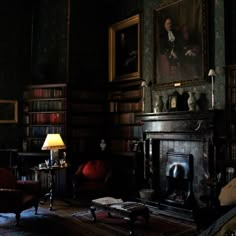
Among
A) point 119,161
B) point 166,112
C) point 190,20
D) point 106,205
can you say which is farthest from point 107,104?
point 106,205

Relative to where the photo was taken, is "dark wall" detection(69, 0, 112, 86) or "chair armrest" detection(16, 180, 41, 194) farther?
"dark wall" detection(69, 0, 112, 86)

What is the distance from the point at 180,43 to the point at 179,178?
241 cm

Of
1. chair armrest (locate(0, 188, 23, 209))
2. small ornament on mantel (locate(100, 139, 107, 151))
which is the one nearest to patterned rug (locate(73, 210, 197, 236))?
chair armrest (locate(0, 188, 23, 209))

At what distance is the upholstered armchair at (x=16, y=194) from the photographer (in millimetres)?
4664

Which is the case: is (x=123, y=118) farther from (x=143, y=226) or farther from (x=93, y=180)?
(x=143, y=226)

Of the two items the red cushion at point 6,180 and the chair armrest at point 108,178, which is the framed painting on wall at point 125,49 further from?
the red cushion at point 6,180

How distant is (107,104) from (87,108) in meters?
0.51

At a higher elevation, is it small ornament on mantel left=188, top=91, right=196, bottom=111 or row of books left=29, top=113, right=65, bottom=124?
small ornament on mantel left=188, top=91, right=196, bottom=111

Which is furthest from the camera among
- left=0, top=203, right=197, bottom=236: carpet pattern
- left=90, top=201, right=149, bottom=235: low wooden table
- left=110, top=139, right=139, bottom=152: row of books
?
left=110, top=139, right=139, bottom=152: row of books

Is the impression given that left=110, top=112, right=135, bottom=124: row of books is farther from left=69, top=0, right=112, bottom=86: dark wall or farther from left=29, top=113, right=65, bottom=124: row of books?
left=29, top=113, right=65, bottom=124: row of books

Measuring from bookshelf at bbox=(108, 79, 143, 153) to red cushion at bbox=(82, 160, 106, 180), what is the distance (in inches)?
31.1

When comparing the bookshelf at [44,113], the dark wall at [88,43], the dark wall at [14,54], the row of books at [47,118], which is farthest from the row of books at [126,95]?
the dark wall at [14,54]

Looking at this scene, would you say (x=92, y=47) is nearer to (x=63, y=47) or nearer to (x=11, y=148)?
(x=63, y=47)

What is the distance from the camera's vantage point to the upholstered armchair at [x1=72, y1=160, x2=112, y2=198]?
587 centimetres
